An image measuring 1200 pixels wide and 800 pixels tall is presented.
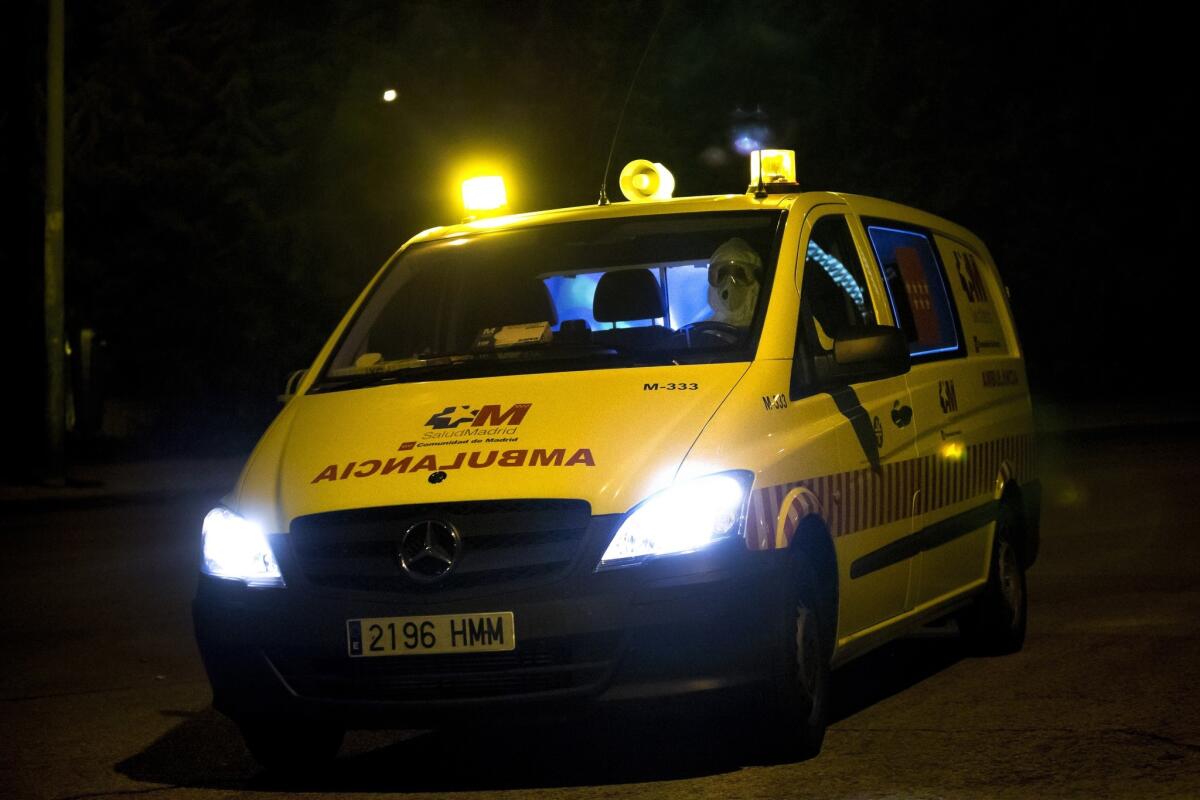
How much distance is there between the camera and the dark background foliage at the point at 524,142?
1303 inches

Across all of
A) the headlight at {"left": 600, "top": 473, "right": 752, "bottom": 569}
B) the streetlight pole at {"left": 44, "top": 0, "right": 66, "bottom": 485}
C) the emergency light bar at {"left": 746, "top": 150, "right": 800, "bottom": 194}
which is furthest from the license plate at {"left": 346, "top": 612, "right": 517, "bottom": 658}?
the streetlight pole at {"left": 44, "top": 0, "right": 66, "bottom": 485}

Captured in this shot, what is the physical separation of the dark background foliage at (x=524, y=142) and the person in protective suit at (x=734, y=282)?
2118 centimetres

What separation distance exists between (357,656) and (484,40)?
32.5 meters

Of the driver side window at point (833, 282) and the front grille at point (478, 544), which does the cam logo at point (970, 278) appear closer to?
the driver side window at point (833, 282)

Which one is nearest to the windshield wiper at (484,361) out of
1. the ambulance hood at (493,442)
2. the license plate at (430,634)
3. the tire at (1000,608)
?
the ambulance hood at (493,442)

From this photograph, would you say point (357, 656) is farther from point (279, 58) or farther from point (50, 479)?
point (279, 58)

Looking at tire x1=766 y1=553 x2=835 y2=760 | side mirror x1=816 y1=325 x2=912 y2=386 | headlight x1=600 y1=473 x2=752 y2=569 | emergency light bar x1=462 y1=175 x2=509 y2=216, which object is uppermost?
emergency light bar x1=462 y1=175 x2=509 y2=216

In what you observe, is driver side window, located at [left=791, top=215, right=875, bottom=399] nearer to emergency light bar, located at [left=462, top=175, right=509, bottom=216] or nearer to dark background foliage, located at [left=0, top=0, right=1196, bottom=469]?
emergency light bar, located at [left=462, top=175, right=509, bottom=216]

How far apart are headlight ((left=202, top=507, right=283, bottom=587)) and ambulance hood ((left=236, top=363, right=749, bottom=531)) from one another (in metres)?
0.06

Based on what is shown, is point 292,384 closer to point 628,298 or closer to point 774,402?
point 628,298

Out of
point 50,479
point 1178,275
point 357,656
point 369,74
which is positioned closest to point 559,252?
point 357,656

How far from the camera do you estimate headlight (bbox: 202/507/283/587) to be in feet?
21.7

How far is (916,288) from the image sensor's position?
347 inches

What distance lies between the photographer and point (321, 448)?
272 inches
